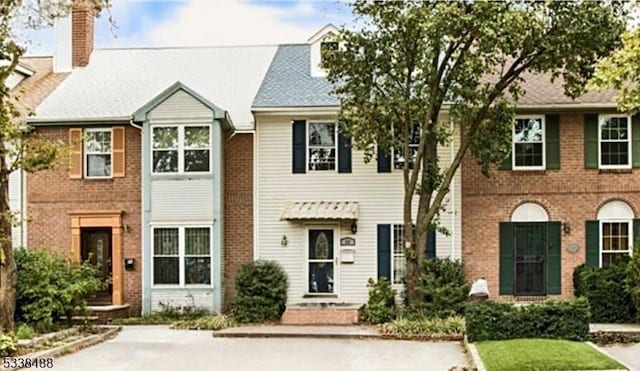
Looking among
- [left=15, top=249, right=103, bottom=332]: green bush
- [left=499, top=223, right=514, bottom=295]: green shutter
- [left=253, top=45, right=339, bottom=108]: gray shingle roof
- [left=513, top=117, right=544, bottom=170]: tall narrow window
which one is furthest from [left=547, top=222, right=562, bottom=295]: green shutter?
[left=15, top=249, right=103, bottom=332]: green bush

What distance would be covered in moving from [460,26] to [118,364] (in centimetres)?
994

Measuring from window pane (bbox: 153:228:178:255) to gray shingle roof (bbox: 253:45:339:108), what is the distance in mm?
4083

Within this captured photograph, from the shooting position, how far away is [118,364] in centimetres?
1452

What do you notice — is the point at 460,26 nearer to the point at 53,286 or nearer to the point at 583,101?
the point at 583,101

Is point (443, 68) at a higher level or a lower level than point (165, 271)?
higher

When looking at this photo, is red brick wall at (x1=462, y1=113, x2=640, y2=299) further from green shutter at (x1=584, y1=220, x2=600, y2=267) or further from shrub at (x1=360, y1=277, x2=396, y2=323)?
shrub at (x1=360, y1=277, x2=396, y2=323)

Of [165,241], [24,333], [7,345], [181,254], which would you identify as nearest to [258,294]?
[181,254]

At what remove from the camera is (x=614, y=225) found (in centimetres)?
2097

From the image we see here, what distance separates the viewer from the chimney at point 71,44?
25422 mm

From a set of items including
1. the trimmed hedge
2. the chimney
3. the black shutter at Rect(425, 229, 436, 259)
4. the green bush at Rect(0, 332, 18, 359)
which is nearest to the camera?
the green bush at Rect(0, 332, 18, 359)

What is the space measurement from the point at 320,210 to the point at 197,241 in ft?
11.1

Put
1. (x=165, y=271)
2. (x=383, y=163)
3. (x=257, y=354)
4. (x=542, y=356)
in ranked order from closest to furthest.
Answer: (x=542, y=356)
(x=257, y=354)
(x=165, y=271)
(x=383, y=163)

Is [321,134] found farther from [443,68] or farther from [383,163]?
[443,68]

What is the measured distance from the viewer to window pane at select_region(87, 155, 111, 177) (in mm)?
22125
